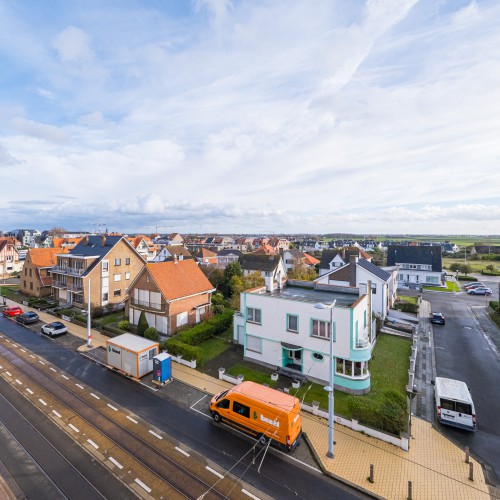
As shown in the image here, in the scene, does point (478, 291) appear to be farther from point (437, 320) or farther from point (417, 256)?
point (437, 320)

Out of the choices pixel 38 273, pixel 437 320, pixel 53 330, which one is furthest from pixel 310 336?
pixel 38 273

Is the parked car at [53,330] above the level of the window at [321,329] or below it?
below

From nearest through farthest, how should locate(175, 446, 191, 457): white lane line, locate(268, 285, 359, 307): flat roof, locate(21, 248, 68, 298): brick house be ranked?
locate(175, 446, 191, 457): white lane line < locate(268, 285, 359, 307): flat roof < locate(21, 248, 68, 298): brick house

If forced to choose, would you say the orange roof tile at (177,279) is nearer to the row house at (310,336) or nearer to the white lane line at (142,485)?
the row house at (310,336)

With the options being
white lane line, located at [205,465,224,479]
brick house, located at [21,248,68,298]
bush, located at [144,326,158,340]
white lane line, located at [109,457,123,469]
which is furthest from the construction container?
brick house, located at [21,248,68,298]

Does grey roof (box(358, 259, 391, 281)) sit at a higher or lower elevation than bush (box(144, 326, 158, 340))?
higher

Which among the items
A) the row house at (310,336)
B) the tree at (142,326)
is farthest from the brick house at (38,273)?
the row house at (310,336)

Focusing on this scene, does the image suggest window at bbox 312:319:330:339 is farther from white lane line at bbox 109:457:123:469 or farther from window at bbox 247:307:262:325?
white lane line at bbox 109:457:123:469
